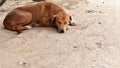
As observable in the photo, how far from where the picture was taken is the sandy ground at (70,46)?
18.0 feet

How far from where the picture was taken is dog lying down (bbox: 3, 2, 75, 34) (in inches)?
291

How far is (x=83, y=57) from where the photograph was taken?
18.6 ft

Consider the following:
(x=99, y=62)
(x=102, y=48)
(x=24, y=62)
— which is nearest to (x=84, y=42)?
(x=102, y=48)

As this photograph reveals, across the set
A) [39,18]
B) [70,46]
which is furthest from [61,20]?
[70,46]

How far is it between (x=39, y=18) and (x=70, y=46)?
1763 millimetres

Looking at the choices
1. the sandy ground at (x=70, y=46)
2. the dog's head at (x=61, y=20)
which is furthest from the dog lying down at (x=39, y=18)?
the sandy ground at (x=70, y=46)

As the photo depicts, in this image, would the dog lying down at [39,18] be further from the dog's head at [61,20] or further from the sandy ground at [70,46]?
the sandy ground at [70,46]

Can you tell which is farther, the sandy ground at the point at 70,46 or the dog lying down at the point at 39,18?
the dog lying down at the point at 39,18

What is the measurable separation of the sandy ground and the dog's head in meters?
0.15

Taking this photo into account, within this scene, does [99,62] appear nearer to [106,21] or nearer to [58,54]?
[58,54]

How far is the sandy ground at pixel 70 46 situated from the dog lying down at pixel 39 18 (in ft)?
0.53

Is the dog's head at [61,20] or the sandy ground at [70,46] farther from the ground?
the dog's head at [61,20]

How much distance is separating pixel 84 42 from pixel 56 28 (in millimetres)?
1284

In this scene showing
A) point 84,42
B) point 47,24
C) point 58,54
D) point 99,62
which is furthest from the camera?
point 47,24
